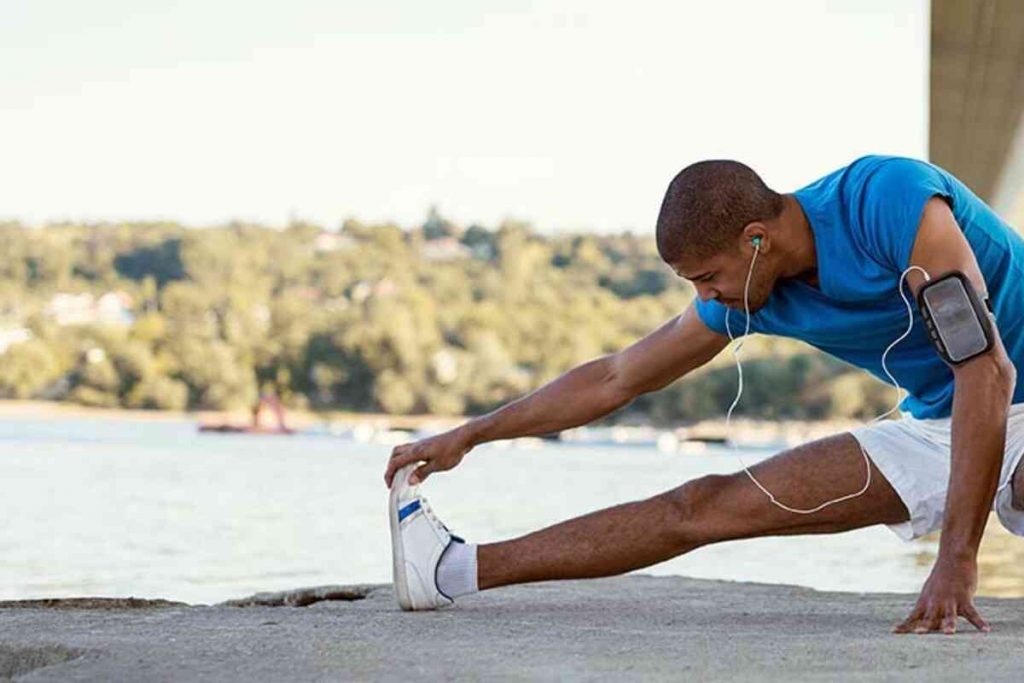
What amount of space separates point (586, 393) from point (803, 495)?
54cm

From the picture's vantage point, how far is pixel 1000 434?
299 cm

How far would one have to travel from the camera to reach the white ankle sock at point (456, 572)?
3.58m

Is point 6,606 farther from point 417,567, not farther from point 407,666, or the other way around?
point 407,666

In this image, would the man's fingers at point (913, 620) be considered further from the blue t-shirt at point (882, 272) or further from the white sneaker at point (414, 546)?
the white sneaker at point (414, 546)

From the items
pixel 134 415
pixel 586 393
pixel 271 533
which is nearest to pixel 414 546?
pixel 586 393

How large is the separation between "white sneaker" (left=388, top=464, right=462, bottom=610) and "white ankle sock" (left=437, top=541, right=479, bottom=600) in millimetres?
11

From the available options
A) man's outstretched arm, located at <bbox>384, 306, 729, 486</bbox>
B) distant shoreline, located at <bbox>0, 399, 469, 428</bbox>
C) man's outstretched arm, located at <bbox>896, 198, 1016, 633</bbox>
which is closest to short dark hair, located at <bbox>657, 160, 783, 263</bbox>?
man's outstretched arm, located at <bbox>896, 198, 1016, 633</bbox>

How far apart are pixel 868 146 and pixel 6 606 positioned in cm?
4296

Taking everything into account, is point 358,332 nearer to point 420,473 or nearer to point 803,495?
point 420,473

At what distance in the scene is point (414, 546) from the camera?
357 cm

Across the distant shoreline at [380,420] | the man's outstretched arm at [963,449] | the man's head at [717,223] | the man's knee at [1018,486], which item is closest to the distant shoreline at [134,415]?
the distant shoreline at [380,420]

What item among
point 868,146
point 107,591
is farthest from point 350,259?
point 107,591

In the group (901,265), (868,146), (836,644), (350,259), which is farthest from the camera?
(350,259)

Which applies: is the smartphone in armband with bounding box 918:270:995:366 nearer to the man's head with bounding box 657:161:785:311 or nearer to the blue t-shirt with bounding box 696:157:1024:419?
the blue t-shirt with bounding box 696:157:1024:419
